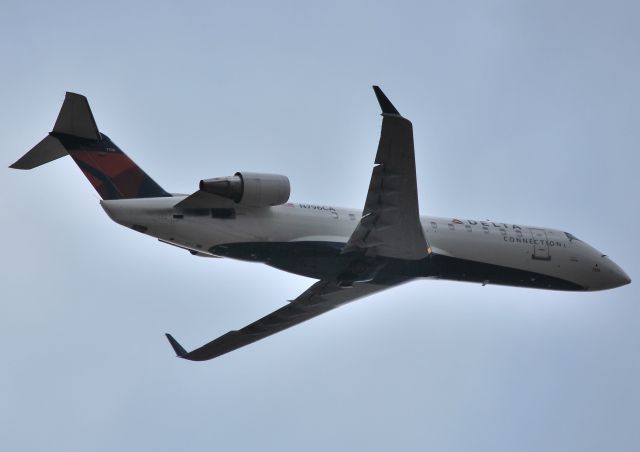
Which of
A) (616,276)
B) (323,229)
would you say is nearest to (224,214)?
(323,229)

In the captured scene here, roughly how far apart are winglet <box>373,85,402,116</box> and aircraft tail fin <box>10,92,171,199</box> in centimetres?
723

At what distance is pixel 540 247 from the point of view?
33.0m

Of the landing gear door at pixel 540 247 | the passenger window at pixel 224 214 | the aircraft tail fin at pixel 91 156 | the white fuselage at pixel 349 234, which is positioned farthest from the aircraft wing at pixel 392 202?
the aircraft tail fin at pixel 91 156

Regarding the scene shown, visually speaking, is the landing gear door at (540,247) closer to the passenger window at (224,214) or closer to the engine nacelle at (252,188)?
the engine nacelle at (252,188)

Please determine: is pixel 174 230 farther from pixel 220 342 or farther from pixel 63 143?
pixel 220 342

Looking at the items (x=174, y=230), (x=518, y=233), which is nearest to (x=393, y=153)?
(x=174, y=230)

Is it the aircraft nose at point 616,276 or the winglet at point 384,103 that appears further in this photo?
the aircraft nose at point 616,276

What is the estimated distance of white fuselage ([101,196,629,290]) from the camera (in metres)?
27.5

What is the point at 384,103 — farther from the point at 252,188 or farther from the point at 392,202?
the point at 252,188

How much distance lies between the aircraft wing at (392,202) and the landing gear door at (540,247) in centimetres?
496

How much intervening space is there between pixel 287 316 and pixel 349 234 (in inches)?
198

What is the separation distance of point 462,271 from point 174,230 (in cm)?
956

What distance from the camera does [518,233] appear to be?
32.9 meters

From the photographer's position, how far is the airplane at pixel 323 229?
27.1 metres
